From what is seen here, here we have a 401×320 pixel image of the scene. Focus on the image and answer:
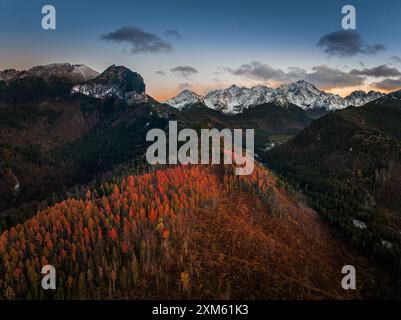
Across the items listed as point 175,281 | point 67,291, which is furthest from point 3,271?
point 175,281

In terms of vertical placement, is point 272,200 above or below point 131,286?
above

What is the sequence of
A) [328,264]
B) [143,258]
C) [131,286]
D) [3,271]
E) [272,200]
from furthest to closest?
[272,200] < [328,264] < [3,271] < [143,258] < [131,286]

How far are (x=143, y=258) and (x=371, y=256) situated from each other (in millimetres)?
119352

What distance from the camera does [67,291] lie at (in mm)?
112000

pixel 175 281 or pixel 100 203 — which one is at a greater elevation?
pixel 100 203

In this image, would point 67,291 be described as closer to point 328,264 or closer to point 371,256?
point 328,264

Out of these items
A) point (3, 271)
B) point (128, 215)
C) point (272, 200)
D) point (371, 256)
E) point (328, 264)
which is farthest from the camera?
point (272, 200)

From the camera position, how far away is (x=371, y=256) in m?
173
